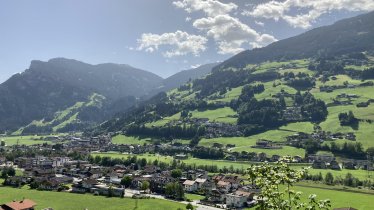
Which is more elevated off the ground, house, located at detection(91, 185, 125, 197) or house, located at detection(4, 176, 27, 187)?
house, located at detection(4, 176, 27, 187)

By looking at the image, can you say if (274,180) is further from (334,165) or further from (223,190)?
(334,165)

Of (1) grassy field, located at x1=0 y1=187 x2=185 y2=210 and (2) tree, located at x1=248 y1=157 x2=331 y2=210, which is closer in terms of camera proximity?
(2) tree, located at x1=248 y1=157 x2=331 y2=210

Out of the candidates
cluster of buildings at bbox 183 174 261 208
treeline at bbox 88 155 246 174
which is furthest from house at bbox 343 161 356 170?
cluster of buildings at bbox 183 174 261 208

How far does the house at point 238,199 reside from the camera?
11462 centimetres

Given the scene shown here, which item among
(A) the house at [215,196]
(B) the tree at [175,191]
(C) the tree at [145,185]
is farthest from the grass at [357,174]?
(C) the tree at [145,185]

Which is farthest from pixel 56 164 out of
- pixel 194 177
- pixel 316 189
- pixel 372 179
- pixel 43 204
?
pixel 372 179

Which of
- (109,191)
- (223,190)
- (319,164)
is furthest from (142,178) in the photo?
(319,164)

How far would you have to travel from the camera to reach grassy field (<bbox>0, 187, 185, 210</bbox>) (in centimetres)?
9919

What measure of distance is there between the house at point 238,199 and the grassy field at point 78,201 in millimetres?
16617

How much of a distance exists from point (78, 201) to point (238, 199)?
45.0 meters

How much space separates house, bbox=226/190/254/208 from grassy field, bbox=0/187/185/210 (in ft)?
54.5

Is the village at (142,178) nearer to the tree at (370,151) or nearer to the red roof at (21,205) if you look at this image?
the tree at (370,151)

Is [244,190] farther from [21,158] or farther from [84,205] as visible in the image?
[21,158]

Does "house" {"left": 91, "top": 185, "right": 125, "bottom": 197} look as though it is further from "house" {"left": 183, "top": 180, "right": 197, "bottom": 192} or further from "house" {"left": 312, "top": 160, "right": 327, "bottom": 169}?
"house" {"left": 312, "top": 160, "right": 327, "bottom": 169}
